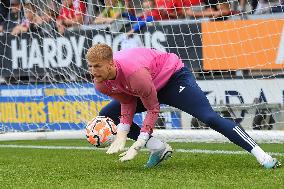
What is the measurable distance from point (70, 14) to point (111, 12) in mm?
649

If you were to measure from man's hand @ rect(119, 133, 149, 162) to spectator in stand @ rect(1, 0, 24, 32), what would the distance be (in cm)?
572

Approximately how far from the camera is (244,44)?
11.5 meters

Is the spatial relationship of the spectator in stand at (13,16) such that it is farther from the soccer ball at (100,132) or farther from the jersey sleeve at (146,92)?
the jersey sleeve at (146,92)

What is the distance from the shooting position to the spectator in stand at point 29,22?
12.7 m

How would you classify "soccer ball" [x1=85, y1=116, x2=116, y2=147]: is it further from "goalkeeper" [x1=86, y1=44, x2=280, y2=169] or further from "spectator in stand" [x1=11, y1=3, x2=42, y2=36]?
"spectator in stand" [x1=11, y1=3, x2=42, y2=36]

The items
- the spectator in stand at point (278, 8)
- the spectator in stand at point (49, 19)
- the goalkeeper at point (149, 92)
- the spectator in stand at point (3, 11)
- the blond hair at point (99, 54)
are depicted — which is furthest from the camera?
the spectator in stand at point (3, 11)

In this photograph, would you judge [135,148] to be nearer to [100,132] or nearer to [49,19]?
[100,132]

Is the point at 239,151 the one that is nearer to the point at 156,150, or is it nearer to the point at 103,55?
the point at 156,150

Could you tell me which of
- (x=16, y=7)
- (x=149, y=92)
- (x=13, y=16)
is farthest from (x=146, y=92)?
(x=13, y=16)

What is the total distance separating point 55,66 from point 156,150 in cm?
535

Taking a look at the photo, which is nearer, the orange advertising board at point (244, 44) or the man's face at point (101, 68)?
the man's face at point (101, 68)

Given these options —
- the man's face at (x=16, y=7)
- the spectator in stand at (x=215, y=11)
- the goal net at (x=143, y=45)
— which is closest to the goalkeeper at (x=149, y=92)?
the goal net at (x=143, y=45)

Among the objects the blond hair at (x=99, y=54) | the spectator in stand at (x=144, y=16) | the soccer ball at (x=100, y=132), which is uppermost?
Result: the blond hair at (x=99, y=54)

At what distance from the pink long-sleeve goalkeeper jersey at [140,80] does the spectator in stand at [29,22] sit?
17.1ft
